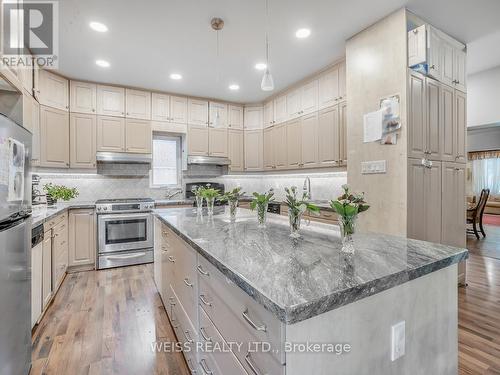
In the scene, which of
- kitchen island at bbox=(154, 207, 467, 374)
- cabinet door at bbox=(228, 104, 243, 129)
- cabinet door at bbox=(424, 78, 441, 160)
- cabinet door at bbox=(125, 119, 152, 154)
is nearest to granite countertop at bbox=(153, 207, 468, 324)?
kitchen island at bbox=(154, 207, 467, 374)

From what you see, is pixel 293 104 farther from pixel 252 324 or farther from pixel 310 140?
pixel 252 324

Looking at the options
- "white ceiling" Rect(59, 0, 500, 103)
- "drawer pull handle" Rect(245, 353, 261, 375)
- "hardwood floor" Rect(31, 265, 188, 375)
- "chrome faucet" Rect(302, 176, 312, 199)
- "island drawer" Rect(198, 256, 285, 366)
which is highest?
"white ceiling" Rect(59, 0, 500, 103)

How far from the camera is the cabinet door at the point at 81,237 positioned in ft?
12.1

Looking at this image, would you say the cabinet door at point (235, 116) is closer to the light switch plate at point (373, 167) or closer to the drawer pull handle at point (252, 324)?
the light switch plate at point (373, 167)

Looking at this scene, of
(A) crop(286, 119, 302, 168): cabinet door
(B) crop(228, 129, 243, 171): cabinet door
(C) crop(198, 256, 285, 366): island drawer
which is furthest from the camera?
(B) crop(228, 129, 243, 171): cabinet door

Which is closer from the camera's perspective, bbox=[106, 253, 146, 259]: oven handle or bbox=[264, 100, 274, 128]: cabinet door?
bbox=[106, 253, 146, 259]: oven handle

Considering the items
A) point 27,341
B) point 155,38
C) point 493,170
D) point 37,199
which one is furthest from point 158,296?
point 493,170

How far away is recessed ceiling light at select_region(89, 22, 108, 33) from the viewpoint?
8.61ft

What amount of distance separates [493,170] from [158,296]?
11921mm

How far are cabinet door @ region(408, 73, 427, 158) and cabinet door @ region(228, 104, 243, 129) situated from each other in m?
3.31

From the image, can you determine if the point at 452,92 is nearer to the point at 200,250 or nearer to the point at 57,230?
the point at 200,250

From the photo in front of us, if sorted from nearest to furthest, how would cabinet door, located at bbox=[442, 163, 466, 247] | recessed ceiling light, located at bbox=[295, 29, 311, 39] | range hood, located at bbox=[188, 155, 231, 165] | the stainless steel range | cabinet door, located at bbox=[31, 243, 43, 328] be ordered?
cabinet door, located at bbox=[31, 243, 43, 328] < recessed ceiling light, located at bbox=[295, 29, 311, 39] < cabinet door, located at bbox=[442, 163, 466, 247] < the stainless steel range < range hood, located at bbox=[188, 155, 231, 165]

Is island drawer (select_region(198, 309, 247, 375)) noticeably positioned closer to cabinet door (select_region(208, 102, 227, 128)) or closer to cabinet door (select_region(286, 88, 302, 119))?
cabinet door (select_region(286, 88, 302, 119))

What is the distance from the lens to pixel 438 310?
1.13 metres
